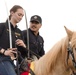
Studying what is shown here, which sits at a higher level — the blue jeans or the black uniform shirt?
the black uniform shirt

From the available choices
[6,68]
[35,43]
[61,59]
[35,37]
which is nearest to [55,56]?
[61,59]

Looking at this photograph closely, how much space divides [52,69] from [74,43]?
688 mm

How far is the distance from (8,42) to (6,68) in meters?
0.53

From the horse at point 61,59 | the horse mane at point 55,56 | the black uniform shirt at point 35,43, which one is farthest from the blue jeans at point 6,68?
the black uniform shirt at point 35,43

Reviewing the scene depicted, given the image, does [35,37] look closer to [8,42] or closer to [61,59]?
A: [8,42]

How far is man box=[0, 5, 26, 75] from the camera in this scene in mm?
4117

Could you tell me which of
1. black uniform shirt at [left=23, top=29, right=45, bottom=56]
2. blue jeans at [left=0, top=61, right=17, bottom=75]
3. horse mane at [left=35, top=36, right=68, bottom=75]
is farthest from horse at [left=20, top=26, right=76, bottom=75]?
black uniform shirt at [left=23, top=29, right=45, bottom=56]

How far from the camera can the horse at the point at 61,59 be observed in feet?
12.0

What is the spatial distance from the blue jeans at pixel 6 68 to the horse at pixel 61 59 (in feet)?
1.43

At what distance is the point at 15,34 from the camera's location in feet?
14.9

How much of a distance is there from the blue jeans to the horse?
44 cm

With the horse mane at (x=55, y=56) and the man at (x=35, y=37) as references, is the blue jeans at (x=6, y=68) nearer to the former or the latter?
the horse mane at (x=55, y=56)

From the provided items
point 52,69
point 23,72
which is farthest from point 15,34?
point 52,69

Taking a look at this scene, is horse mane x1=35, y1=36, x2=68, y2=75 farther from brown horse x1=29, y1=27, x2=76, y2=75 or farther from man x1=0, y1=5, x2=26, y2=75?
man x1=0, y1=5, x2=26, y2=75
